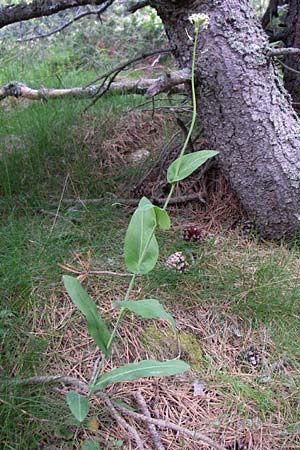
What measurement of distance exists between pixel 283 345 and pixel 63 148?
1621 millimetres

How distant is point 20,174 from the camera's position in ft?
8.30

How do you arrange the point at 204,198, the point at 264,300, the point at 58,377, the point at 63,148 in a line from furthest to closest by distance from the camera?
the point at 63,148 → the point at 204,198 → the point at 264,300 → the point at 58,377

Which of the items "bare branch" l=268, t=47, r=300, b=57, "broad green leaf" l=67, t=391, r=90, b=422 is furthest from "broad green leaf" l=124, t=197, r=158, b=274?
"bare branch" l=268, t=47, r=300, b=57

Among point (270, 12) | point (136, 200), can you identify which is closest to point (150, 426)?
point (136, 200)

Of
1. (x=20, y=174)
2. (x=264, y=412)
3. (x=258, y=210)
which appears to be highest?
(x=20, y=174)

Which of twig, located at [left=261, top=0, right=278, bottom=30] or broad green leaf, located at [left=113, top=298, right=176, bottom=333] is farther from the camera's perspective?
twig, located at [left=261, top=0, right=278, bottom=30]

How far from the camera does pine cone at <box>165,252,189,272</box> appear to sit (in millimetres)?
1871

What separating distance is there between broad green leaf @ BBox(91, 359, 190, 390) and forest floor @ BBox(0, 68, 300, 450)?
17 cm

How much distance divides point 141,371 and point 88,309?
204 millimetres

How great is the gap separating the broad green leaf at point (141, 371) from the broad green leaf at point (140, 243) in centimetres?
26

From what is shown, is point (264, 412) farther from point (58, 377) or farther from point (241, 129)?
point (241, 129)

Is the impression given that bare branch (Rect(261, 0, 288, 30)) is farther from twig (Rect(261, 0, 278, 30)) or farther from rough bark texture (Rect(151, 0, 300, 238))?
rough bark texture (Rect(151, 0, 300, 238))

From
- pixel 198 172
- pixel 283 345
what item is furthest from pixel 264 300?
pixel 198 172

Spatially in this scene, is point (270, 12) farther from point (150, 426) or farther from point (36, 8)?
point (150, 426)
